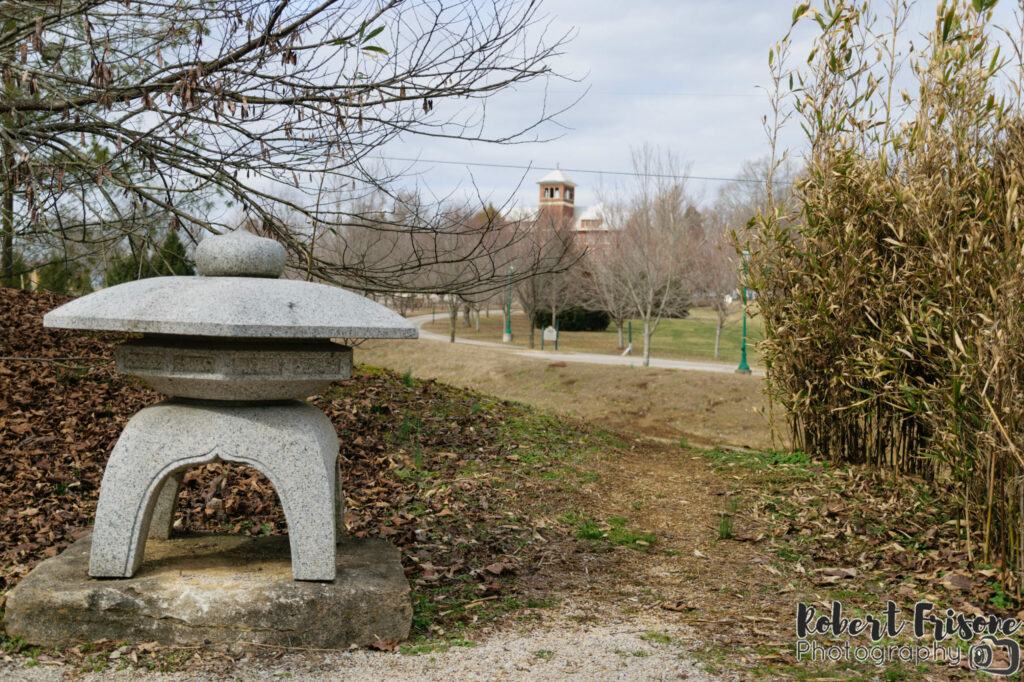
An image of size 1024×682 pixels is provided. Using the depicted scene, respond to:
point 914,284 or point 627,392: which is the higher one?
point 914,284

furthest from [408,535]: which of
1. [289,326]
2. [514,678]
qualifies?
[289,326]

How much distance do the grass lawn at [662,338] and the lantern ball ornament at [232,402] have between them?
66.2 ft

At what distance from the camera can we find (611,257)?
21484 mm

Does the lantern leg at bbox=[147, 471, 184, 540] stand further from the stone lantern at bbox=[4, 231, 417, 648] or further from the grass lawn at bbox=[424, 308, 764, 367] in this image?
the grass lawn at bbox=[424, 308, 764, 367]

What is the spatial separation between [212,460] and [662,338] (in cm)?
2730

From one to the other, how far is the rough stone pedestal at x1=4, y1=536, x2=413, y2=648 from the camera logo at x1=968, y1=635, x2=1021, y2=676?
237 centimetres

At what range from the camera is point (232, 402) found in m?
3.34

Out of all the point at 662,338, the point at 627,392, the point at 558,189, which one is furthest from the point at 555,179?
the point at 627,392

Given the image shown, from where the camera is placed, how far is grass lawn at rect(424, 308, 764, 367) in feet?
82.8

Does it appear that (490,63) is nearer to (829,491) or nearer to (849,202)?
(849,202)

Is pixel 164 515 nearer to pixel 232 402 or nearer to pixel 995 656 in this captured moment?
pixel 232 402

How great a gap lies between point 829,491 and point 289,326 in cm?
422

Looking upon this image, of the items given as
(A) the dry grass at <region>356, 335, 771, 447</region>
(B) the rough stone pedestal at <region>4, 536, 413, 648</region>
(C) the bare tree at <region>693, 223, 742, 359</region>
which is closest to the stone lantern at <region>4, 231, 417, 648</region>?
(B) the rough stone pedestal at <region>4, 536, 413, 648</region>

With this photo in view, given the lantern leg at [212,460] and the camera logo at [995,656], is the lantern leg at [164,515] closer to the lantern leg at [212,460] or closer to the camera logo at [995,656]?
the lantern leg at [212,460]
